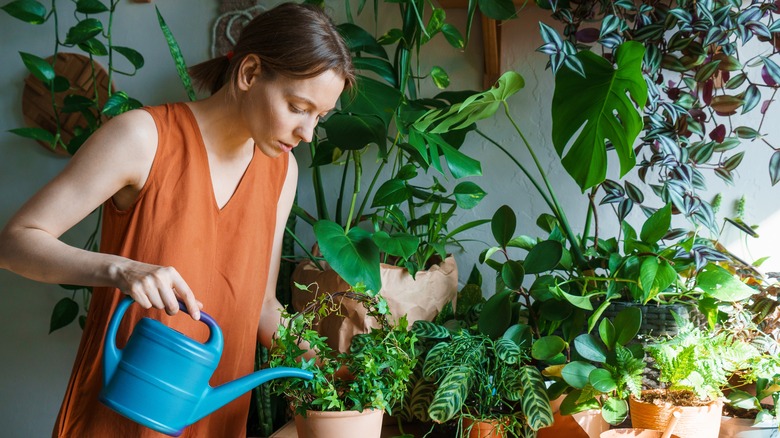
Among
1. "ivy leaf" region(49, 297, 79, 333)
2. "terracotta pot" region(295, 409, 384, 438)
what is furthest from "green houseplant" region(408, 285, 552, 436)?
"ivy leaf" region(49, 297, 79, 333)

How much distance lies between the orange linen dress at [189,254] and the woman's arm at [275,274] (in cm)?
4

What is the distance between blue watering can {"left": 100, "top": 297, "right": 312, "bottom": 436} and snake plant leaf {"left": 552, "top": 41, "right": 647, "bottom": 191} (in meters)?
0.69

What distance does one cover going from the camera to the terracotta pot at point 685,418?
1.08m

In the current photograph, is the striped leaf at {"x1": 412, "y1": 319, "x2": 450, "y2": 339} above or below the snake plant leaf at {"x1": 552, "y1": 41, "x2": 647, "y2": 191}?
below

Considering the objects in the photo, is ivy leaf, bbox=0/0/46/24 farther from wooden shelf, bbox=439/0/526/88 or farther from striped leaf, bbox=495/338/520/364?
striped leaf, bbox=495/338/520/364

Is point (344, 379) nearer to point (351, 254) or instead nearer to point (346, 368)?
point (346, 368)

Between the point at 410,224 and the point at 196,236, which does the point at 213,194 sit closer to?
the point at 196,236

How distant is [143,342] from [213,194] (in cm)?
35

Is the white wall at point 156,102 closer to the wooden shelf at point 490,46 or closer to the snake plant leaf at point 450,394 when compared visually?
the wooden shelf at point 490,46

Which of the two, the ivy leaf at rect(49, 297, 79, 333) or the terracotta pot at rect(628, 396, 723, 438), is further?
the ivy leaf at rect(49, 297, 79, 333)

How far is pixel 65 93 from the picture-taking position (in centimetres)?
195

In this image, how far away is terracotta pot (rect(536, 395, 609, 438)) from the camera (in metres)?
1.16

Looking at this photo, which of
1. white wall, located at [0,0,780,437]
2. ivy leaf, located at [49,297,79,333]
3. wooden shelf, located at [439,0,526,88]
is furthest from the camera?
ivy leaf, located at [49,297,79,333]

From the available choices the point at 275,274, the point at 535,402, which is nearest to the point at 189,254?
the point at 275,274
